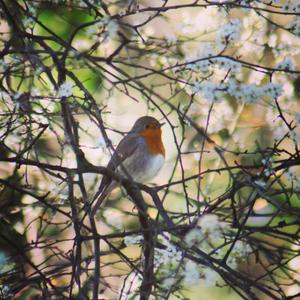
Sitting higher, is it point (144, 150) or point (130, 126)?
point (130, 126)

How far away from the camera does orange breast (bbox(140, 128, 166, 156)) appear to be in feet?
14.5

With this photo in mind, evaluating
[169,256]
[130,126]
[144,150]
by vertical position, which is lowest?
[169,256]

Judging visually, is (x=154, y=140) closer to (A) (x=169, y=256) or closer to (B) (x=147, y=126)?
(B) (x=147, y=126)

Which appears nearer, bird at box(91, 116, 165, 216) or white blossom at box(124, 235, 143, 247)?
white blossom at box(124, 235, 143, 247)

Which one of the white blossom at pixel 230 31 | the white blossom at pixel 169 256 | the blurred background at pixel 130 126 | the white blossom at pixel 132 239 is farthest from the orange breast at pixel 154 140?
the white blossom at pixel 169 256

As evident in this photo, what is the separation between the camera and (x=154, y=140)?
177 inches

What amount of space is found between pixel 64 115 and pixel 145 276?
70 cm

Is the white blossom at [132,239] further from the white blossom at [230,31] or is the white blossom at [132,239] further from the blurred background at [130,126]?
the white blossom at [230,31]

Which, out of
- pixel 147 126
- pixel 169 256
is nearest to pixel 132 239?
pixel 169 256

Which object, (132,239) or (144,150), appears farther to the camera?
(144,150)

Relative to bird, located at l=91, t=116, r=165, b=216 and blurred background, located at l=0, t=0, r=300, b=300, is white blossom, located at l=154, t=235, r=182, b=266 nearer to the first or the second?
blurred background, located at l=0, t=0, r=300, b=300

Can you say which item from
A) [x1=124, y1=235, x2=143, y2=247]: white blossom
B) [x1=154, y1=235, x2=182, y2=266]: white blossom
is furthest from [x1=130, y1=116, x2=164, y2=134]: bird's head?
[x1=154, y1=235, x2=182, y2=266]: white blossom

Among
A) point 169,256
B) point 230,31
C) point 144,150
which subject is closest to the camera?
point 169,256

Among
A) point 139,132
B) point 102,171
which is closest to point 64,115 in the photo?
point 102,171
